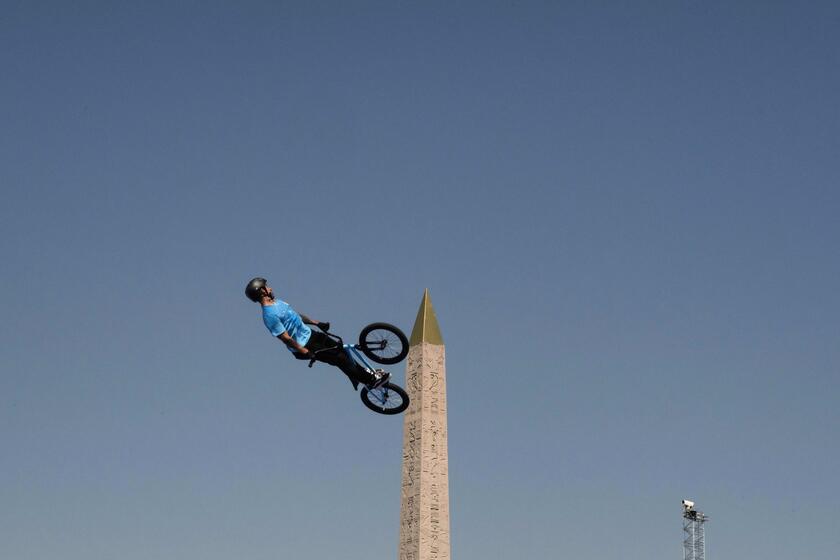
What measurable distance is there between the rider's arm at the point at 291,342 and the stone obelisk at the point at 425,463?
20.9m

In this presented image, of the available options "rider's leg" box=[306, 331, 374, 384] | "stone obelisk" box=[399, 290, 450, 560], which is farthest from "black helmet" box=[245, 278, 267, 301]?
"stone obelisk" box=[399, 290, 450, 560]

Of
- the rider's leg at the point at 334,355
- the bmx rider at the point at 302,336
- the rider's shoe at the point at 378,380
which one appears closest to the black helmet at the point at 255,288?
the bmx rider at the point at 302,336

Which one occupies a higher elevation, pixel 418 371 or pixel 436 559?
pixel 418 371

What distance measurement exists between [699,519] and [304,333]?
52587 millimetres

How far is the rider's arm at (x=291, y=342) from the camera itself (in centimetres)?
1828

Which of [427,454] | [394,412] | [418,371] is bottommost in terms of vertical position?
[394,412]

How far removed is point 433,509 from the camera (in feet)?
128

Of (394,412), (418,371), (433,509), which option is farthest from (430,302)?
(394,412)

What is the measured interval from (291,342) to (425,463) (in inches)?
838

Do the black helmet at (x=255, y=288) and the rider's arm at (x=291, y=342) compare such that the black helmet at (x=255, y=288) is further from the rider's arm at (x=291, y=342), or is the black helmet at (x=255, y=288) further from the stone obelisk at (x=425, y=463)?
the stone obelisk at (x=425, y=463)

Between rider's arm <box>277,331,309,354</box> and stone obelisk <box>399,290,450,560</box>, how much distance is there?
20.9 m

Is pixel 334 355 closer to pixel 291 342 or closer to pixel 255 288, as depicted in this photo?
pixel 291 342

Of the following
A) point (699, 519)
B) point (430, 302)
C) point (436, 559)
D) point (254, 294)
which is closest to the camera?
point (254, 294)

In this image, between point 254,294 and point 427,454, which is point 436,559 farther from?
point 254,294
